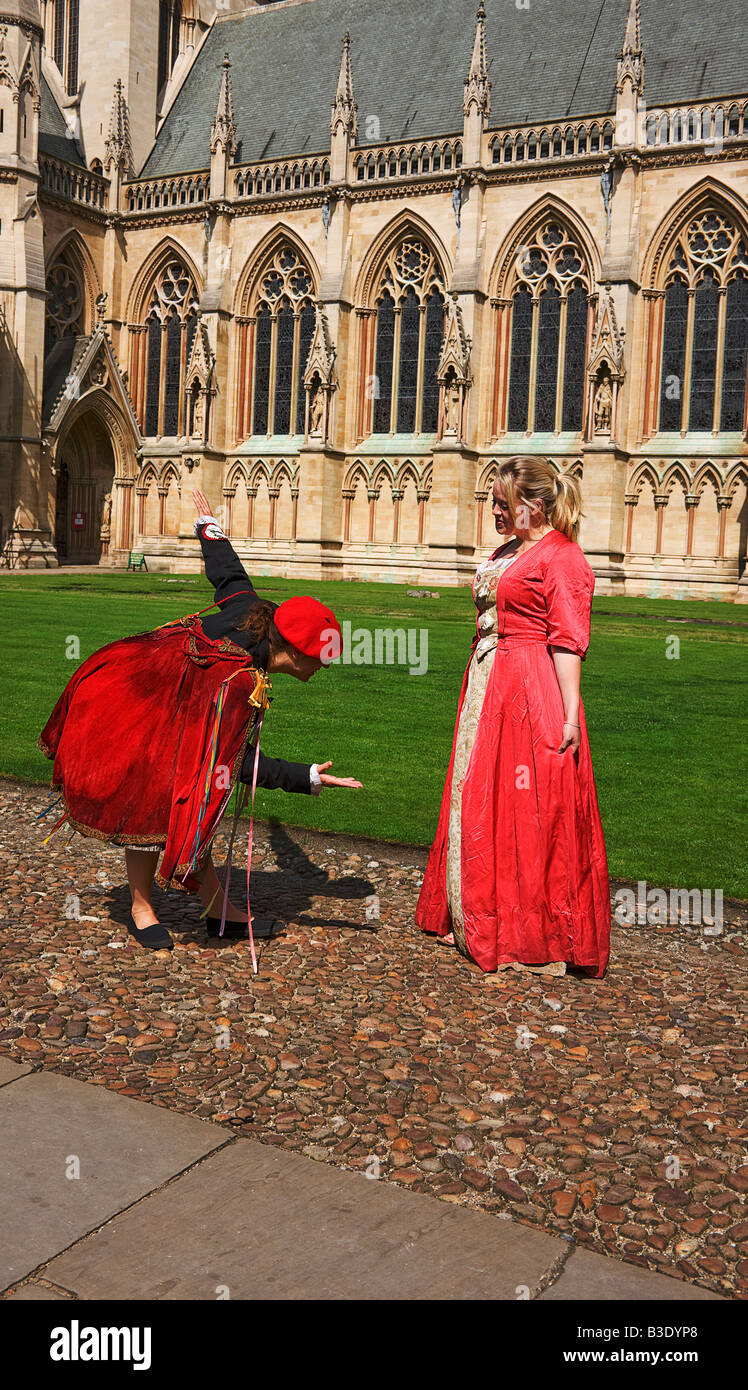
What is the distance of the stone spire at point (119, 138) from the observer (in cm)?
3838

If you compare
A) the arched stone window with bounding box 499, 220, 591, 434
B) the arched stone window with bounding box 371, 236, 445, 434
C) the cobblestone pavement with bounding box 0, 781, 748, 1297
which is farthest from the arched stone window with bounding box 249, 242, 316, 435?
the cobblestone pavement with bounding box 0, 781, 748, 1297

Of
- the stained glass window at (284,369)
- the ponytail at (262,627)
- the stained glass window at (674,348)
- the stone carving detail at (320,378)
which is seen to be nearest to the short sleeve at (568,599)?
the ponytail at (262,627)

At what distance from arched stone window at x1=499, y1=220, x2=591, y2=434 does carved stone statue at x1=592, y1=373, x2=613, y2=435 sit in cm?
178

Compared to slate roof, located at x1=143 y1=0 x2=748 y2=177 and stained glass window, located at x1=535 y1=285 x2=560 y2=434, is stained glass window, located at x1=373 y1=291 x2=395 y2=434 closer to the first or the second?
stained glass window, located at x1=535 y1=285 x2=560 y2=434

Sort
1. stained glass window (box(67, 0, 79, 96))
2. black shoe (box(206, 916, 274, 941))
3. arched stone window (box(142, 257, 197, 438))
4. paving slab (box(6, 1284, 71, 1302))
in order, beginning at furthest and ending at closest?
1. stained glass window (box(67, 0, 79, 96))
2. arched stone window (box(142, 257, 197, 438))
3. black shoe (box(206, 916, 274, 941))
4. paving slab (box(6, 1284, 71, 1302))

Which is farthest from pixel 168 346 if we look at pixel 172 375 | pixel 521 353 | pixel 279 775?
pixel 279 775

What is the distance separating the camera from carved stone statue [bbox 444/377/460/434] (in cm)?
3222

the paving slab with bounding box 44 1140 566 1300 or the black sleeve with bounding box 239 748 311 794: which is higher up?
the black sleeve with bounding box 239 748 311 794

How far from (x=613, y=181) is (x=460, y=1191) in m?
31.4

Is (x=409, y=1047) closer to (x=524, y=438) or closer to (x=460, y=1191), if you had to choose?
(x=460, y=1191)

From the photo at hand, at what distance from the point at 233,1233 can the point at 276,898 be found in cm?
313

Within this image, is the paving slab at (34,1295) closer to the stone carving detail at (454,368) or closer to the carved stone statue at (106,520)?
the stone carving detail at (454,368)

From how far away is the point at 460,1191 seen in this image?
3045mm
